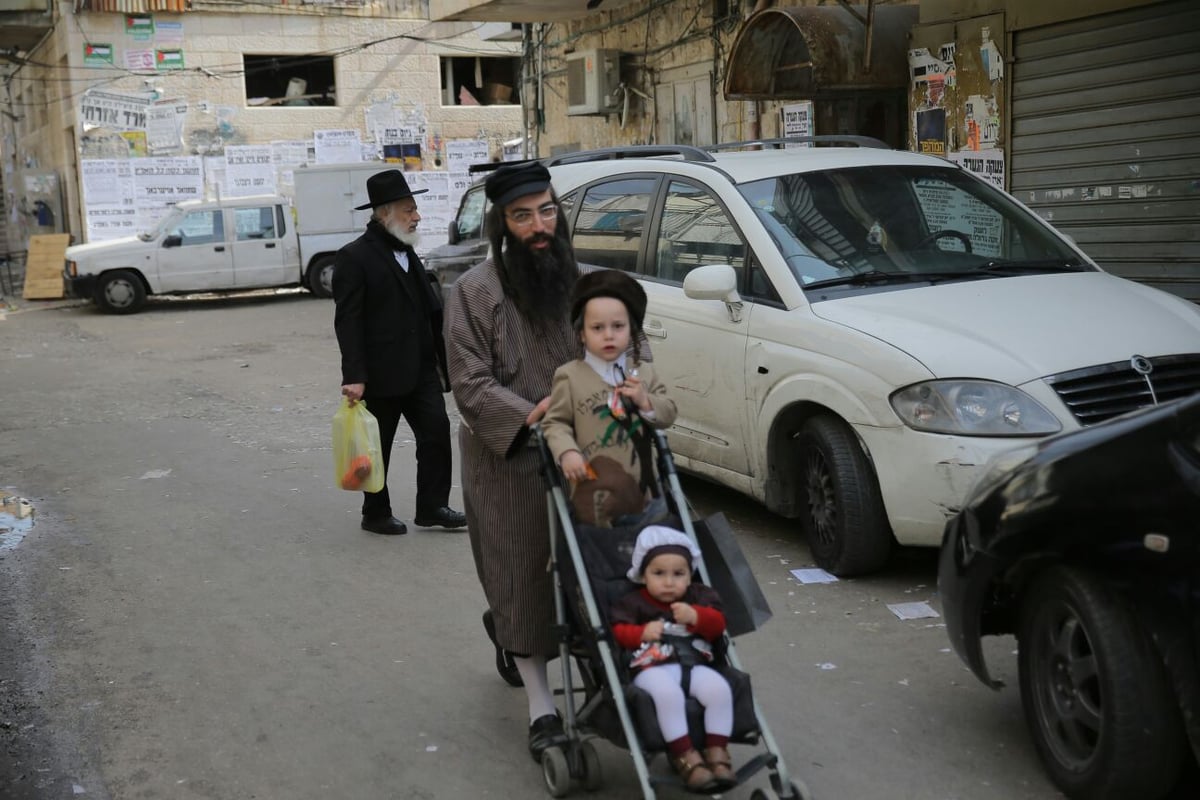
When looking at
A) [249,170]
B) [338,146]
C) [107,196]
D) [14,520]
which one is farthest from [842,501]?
[107,196]

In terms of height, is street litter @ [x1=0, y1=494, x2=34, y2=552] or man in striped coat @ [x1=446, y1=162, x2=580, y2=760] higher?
man in striped coat @ [x1=446, y1=162, x2=580, y2=760]

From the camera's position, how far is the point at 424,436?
7.33 m

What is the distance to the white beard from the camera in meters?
7.06

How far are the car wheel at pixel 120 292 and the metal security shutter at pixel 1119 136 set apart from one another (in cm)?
1544

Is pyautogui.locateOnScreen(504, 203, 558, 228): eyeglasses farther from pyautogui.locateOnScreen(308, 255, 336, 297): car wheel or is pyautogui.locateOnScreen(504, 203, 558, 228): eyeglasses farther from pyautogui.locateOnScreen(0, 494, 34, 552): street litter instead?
pyautogui.locateOnScreen(308, 255, 336, 297): car wheel

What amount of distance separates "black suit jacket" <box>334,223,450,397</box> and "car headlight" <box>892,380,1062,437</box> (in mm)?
2778

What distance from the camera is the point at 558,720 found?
4152 millimetres

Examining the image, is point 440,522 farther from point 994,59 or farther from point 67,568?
point 994,59

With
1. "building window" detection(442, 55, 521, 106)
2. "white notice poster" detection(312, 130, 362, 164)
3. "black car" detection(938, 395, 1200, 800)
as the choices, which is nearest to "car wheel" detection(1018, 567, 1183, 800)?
"black car" detection(938, 395, 1200, 800)

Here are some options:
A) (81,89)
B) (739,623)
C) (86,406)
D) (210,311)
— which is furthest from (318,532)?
(81,89)

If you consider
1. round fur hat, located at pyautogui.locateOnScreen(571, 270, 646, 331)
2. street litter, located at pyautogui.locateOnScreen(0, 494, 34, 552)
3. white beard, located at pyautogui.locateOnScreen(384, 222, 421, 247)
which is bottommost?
street litter, located at pyautogui.locateOnScreen(0, 494, 34, 552)

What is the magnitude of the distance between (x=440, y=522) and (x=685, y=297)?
1.83 metres

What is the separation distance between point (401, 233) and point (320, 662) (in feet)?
8.46

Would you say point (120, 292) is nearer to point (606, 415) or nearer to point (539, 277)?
point (539, 277)
